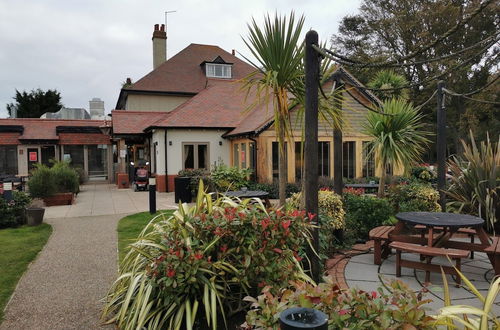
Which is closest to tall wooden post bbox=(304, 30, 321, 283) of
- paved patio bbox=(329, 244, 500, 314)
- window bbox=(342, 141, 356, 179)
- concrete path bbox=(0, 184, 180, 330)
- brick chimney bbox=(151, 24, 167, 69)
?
paved patio bbox=(329, 244, 500, 314)

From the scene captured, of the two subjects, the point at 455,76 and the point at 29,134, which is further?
the point at 455,76

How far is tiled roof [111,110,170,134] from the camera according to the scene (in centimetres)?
1806

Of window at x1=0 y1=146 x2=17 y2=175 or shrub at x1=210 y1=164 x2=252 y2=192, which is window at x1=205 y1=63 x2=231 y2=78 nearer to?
window at x1=0 y1=146 x2=17 y2=175

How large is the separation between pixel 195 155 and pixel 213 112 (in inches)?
100

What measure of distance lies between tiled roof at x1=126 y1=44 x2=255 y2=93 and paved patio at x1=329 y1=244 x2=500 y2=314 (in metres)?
20.5

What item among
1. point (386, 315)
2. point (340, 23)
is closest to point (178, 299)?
point (386, 315)

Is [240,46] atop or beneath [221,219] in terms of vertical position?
atop

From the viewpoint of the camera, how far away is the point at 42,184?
11.5 meters

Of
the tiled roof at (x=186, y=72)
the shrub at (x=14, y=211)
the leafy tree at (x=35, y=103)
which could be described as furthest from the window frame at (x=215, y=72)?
the leafy tree at (x=35, y=103)

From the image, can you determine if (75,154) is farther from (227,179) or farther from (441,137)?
(441,137)

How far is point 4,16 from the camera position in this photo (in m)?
A: 11.2

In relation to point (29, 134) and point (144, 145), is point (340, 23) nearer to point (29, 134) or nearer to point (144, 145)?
point (144, 145)

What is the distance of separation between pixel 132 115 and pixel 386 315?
1966 cm

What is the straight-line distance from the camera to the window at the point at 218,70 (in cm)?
2506
